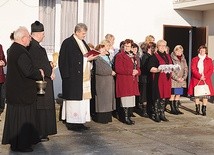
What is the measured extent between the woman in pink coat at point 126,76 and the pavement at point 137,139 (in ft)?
1.86

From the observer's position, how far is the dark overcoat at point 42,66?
700 cm

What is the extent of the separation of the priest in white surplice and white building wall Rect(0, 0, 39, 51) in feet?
11.4

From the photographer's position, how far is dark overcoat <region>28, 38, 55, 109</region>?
700cm

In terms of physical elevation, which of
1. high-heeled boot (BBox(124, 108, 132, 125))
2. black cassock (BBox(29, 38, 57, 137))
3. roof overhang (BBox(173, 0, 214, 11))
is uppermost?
roof overhang (BBox(173, 0, 214, 11))

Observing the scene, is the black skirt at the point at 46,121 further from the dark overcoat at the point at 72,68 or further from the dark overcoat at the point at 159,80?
the dark overcoat at the point at 159,80

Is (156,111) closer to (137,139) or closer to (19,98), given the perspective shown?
(137,139)

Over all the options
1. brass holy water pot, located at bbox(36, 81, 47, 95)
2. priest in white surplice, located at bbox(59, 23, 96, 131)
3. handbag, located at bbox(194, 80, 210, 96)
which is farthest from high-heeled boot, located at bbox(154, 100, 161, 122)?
brass holy water pot, located at bbox(36, 81, 47, 95)

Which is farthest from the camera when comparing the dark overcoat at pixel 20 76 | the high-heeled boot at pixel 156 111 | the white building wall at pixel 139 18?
the white building wall at pixel 139 18

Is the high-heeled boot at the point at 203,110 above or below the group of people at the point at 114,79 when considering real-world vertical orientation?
below

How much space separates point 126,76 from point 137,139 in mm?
1631

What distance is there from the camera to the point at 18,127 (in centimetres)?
655

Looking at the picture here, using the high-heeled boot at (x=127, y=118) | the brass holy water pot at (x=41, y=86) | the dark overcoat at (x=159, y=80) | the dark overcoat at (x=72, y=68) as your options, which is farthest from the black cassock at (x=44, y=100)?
the dark overcoat at (x=159, y=80)

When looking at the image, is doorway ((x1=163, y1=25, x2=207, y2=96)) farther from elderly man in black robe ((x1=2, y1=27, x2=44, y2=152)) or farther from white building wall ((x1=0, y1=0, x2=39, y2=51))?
elderly man in black robe ((x1=2, y1=27, x2=44, y2=152))

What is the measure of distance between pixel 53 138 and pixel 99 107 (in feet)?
5.60
